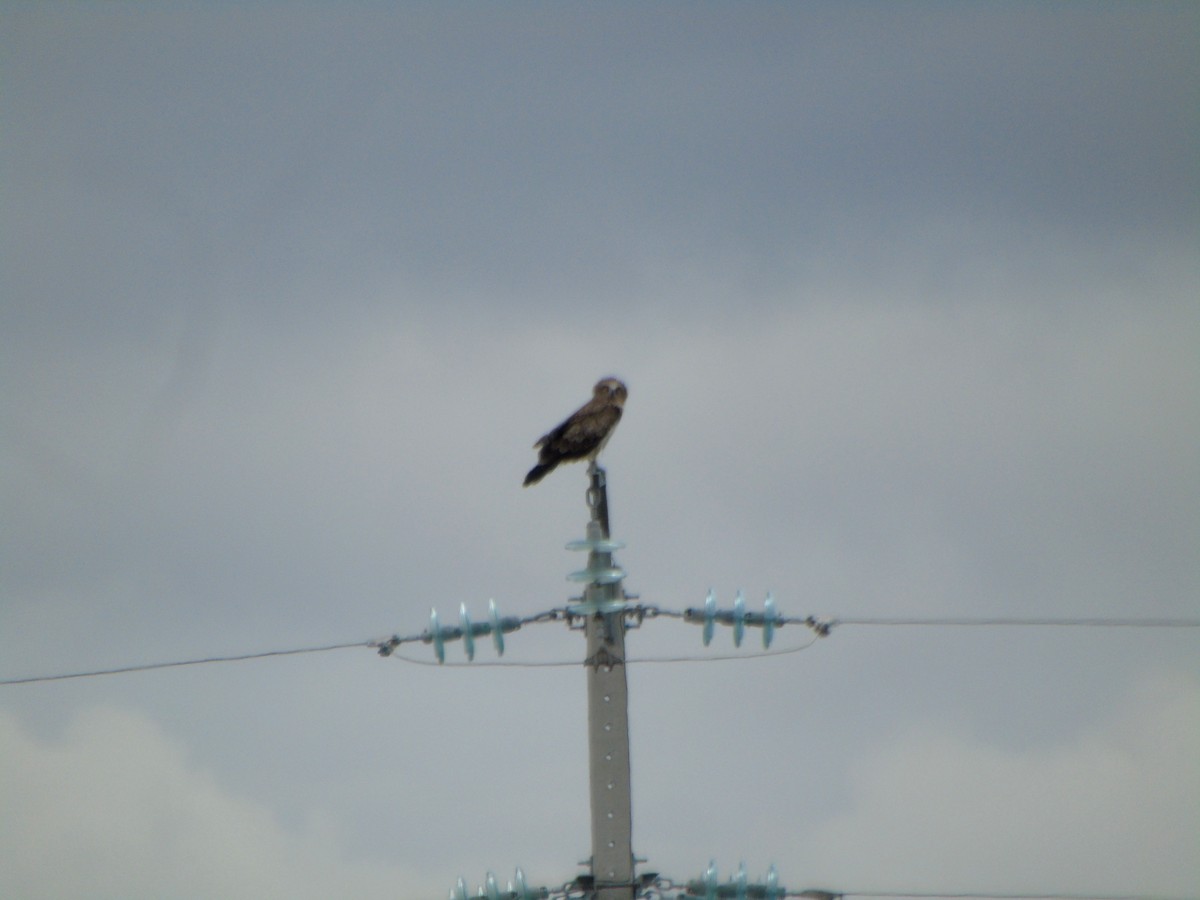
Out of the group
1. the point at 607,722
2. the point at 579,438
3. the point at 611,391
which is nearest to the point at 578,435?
the point at 579,438

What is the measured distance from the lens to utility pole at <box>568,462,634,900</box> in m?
12.7

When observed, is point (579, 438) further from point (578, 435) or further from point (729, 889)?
point (729, 889)

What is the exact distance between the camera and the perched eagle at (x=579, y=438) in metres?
18.5

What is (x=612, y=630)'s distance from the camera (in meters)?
13.2

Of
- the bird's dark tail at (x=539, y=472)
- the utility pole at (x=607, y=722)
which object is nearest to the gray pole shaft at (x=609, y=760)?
the utility pole at (x=607, y=722)

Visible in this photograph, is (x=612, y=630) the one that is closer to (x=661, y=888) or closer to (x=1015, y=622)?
(x=661, y=888)

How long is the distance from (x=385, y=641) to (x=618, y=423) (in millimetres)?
6363

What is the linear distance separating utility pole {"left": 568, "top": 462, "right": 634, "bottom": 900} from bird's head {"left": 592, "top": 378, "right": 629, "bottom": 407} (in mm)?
6589

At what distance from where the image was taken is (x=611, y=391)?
67.1 ft

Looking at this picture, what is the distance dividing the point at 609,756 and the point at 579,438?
6.44 metres

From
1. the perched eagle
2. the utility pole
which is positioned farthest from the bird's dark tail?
the utility pole

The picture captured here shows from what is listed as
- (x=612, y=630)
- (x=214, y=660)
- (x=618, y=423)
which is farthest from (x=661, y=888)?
(x=618, y=423)

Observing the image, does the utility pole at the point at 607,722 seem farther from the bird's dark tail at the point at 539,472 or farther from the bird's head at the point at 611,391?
the bird's head at the point at 611,391

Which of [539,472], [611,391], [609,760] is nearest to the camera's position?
[609,760]
